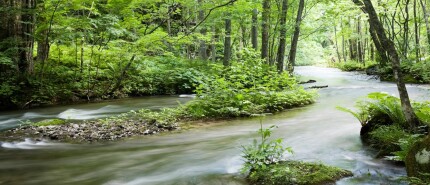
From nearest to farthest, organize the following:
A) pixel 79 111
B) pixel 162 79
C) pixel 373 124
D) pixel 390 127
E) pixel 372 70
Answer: pixel 390 127
pixel 373 124
pixel 79 111
pixel 162 79
pixel 372 70

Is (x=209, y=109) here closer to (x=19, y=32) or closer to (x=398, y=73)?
(x=398, y=73)

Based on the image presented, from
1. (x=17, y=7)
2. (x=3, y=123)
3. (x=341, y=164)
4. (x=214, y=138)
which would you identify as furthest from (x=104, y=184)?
(x=17, y=7)

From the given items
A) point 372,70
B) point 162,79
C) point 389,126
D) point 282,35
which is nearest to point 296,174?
point 389,126

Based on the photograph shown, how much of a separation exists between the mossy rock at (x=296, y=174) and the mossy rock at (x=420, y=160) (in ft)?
2.60

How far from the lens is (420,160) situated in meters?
3.82

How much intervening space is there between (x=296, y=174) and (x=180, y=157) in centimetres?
206

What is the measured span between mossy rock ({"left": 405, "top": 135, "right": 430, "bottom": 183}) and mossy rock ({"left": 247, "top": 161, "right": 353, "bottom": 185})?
A: 31.3 inches

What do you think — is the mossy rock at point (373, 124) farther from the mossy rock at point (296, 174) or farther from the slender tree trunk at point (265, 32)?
the slender tree trunk at point (265, 32)

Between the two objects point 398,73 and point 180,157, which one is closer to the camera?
point 398,73

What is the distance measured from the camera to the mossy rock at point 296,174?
13.5 feet

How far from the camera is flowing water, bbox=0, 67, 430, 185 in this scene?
15.1ft

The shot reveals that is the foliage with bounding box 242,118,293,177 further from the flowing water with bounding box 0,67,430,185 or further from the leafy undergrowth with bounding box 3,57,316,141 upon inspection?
the leafy undergrowth with bounding box 3,57,316,141

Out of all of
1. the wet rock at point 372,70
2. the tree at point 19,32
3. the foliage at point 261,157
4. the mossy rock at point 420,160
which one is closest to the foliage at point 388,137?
the mossy rock at point 420,160

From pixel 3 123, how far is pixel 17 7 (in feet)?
13.7
